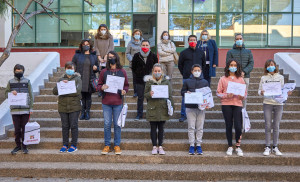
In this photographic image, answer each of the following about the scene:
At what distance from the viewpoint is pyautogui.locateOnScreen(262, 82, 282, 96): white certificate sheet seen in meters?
6.62

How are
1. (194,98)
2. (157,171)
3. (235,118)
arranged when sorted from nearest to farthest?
(157,171) → (194,98) → (235,118)

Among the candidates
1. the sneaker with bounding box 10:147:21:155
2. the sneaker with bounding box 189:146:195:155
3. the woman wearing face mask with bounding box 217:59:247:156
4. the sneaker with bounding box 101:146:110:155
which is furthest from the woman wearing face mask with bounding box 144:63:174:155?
the sneaker with bounding box 10:147:21:155

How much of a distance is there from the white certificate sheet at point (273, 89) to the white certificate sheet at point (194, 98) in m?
1.32

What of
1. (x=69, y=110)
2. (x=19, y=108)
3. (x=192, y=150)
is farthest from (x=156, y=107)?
(x=19, y=108)

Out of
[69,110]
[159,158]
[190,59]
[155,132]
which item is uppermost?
[190,59]

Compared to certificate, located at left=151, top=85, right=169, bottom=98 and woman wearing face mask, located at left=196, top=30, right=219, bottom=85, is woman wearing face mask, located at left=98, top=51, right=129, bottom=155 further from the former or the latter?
woman wearing face mask, located at left=196, top=30, right=219, bottom=85

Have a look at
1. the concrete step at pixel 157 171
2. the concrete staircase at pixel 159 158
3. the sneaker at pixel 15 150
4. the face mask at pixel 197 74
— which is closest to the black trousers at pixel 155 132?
the concrete staircase at pixel 159 158

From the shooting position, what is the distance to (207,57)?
8.86 metres

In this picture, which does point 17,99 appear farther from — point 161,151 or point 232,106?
point 232,106

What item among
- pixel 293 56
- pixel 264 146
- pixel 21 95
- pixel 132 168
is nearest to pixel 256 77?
pixel 293 56

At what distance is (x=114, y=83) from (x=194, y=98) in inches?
65.7

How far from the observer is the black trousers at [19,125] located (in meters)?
6.95

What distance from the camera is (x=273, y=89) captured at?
21.8 feet

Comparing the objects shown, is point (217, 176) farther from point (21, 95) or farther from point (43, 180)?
point (21, 95)
